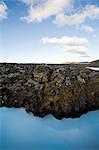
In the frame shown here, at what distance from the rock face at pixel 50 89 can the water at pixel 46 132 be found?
63mm

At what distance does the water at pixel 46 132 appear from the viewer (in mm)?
2721

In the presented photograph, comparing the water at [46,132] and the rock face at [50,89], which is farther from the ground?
the rock face at [50,89]

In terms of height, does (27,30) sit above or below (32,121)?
above

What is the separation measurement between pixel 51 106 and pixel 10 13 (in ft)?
3.06

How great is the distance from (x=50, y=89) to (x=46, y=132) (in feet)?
1.25

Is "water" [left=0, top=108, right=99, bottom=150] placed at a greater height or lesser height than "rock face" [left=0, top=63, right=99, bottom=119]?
lesser

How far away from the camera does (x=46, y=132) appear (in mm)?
2727

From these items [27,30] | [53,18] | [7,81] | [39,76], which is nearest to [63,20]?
[53,18]

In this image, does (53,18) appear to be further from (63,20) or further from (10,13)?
(10,13)

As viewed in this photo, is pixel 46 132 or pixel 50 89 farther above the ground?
pixel 50 89

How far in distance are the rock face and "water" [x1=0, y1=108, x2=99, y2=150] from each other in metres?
0.06

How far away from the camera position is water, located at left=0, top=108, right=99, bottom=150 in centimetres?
272

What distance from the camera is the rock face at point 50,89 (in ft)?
8.98

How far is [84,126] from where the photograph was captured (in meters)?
2.74
